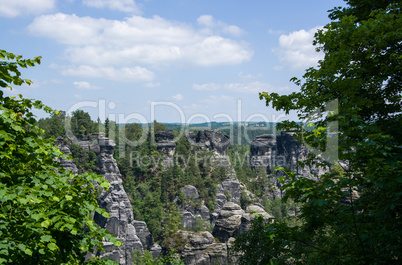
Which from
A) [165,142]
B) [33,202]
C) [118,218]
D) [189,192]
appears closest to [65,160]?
[118,218]

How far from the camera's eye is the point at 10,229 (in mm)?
3668

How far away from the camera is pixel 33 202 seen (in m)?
3.74

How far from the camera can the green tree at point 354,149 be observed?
4.59 m

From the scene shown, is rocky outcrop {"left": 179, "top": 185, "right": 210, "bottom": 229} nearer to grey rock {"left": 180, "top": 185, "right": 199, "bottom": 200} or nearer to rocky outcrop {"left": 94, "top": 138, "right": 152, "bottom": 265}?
Result: grey rock {"left": 180, "top": 185, "right": 199, "bottom": 200}

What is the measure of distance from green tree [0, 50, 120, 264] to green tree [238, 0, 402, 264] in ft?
10.1

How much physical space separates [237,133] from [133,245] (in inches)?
5230

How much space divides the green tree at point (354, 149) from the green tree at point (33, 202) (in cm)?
309

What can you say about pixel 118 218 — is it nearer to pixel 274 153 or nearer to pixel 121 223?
pixel 121 223

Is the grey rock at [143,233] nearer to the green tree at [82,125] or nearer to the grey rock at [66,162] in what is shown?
the grey rock at [66,162]

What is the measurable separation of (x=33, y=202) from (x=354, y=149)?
577 cm

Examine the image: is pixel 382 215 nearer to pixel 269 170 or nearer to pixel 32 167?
pixel 32 167

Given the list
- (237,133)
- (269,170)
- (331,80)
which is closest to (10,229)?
(331,80)

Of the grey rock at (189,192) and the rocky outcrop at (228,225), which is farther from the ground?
the rocky outcrop at (228,225)

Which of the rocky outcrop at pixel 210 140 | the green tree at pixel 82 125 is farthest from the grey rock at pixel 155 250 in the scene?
the rocky outcrop at pixel 210 140
